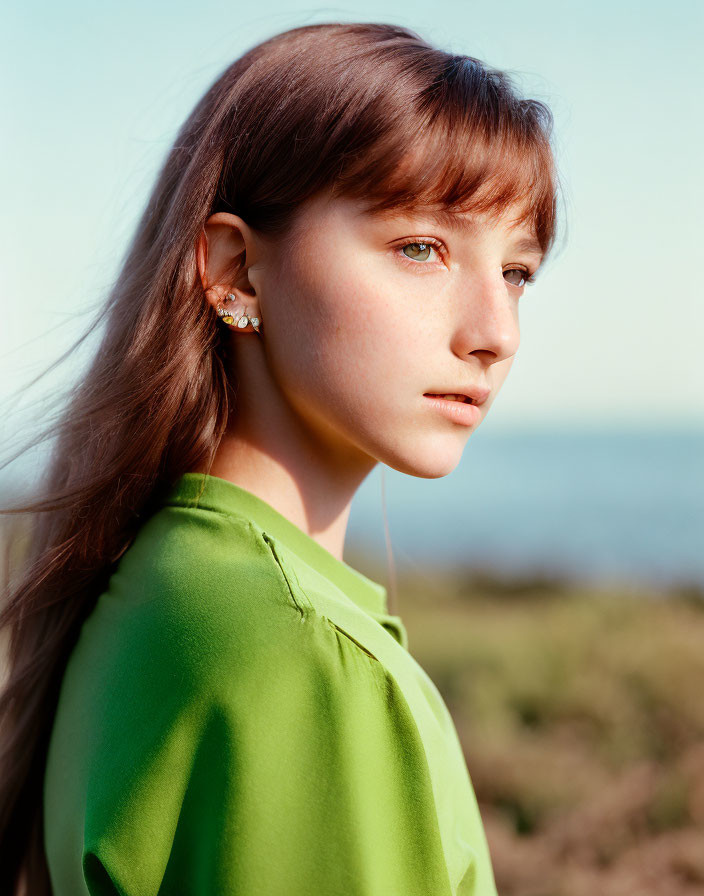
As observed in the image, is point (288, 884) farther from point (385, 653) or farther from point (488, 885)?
point (488, 885)

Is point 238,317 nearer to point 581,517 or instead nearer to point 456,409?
point 456,409

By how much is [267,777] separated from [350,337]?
1.87 feet

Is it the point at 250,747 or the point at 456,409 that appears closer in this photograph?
the point at 250,747

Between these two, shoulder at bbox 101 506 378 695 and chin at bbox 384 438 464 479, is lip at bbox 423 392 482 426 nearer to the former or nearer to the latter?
chin at bbox 384 438 464 479

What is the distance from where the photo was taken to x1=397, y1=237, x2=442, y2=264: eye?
1.21 meters

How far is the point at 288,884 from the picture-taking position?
3.04 feet

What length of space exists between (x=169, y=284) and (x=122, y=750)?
653 mm

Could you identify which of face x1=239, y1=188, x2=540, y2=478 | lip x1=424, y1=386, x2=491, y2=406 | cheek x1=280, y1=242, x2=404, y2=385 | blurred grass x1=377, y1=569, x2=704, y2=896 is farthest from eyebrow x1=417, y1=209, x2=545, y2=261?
blurred grass x1=377, y1=569, x2=704, y2=896

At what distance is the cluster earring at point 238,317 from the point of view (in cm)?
129

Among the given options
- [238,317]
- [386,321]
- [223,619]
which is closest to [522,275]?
[386,321]

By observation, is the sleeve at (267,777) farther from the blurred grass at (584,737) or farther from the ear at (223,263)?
the blurred grass at (584,737)

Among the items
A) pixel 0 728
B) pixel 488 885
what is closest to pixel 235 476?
pixel 0 728

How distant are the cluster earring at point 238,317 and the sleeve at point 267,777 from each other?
0.46 m

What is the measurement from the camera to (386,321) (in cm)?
120
